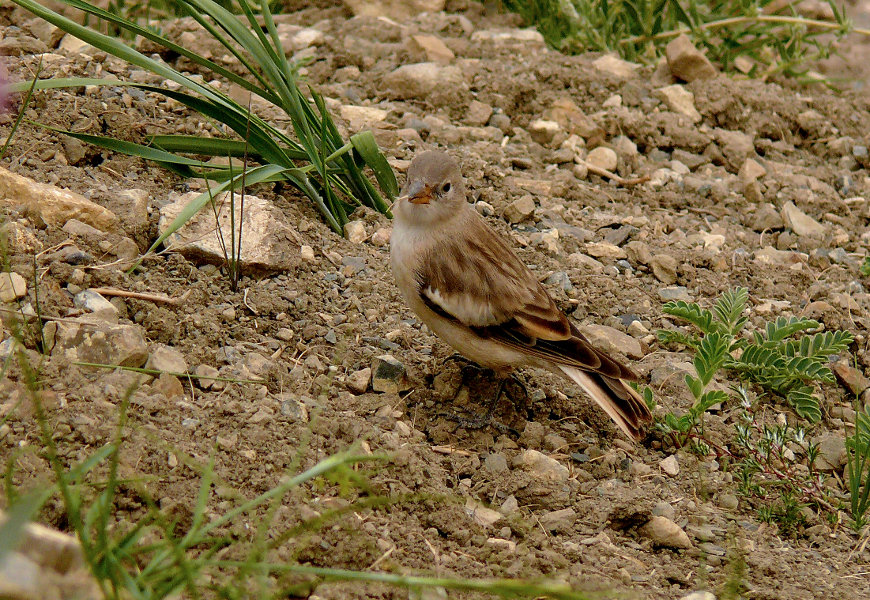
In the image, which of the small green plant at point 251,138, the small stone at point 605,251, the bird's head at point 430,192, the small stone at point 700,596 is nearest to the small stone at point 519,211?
the small stone at point 605,251

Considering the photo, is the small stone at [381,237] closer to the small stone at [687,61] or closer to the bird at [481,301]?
the bird at [481,301]

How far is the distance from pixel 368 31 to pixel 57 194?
3297 mm

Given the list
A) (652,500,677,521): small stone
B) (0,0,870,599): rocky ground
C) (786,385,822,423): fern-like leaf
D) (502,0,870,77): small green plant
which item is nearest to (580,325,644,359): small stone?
(0,0,870,599): rocky ground

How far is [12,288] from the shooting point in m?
3.87

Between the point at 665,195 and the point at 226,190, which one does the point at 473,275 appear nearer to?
the point at 226,190

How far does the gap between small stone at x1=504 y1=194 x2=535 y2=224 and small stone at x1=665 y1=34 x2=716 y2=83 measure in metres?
2.19

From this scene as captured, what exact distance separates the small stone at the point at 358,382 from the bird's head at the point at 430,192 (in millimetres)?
806

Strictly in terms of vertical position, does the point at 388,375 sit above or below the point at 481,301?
below

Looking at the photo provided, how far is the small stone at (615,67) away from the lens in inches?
278

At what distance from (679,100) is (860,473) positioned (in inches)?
142

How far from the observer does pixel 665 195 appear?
20.3ft

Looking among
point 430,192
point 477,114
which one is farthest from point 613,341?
point 477,114

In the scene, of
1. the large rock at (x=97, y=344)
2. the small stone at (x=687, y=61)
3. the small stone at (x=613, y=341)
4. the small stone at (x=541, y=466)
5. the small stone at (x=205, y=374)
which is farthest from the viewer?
the small stone at (x=687, y=61)

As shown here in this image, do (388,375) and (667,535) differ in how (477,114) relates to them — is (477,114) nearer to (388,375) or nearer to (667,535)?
(388,375)
